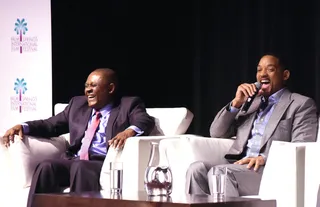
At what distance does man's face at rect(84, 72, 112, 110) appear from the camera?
5.05 metres

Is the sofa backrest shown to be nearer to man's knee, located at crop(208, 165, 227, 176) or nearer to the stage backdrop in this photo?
man's knee, located at crop(208, 165, 227, 176)

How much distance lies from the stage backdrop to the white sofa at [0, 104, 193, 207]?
78 cm

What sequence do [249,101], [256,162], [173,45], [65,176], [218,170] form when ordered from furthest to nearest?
[173,45], [65,176], [249,101], [256,162], [218,170]

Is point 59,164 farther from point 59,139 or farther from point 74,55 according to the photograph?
point 74,55

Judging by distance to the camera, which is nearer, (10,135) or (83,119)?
(10,135)

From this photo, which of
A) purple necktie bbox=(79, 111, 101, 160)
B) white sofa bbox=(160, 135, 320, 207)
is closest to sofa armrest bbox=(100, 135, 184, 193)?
purple necktie bbox=(79, 111, 101, 160)

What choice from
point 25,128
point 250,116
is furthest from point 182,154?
point 25,128

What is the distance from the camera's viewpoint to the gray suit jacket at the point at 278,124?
4289 mm

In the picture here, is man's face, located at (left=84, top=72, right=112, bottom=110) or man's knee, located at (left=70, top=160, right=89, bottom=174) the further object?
man's face, located at (left=84, top=72, right=112, bottom=110)

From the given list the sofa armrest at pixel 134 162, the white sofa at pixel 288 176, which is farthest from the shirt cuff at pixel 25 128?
the white sofa at pixel 288 176

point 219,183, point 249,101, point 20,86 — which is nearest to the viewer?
point 219,183

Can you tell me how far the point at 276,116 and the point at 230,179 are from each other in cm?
59

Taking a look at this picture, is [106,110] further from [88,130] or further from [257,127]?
[257,127]

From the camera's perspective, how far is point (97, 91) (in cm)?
505
